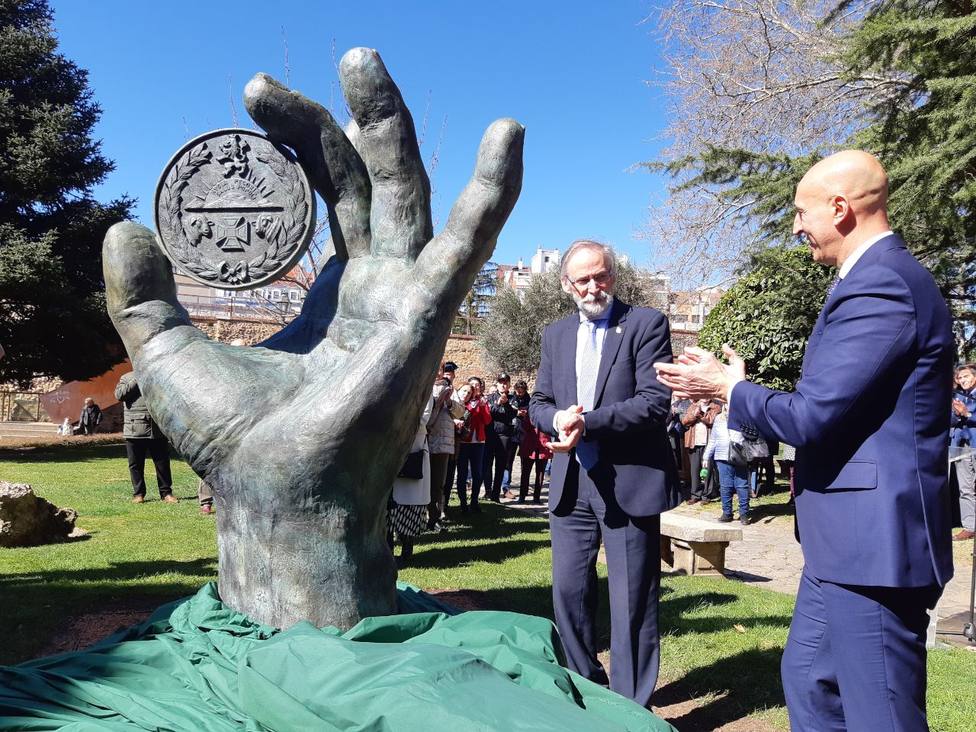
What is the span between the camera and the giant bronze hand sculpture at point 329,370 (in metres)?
2.69

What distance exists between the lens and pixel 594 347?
12.7ft

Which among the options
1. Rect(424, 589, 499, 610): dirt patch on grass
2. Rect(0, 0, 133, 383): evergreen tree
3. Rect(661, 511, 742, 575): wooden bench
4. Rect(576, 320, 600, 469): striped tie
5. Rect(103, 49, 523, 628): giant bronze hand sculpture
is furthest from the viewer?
Rect(0, 0, 133, 383): evergreen tree

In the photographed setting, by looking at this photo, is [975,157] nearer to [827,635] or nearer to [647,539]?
[647,539]

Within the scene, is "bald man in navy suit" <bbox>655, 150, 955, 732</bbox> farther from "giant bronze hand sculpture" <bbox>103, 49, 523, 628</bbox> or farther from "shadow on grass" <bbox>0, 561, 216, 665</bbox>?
"shadow on grass" <bbox>0, 561, 216, 665</bbox>

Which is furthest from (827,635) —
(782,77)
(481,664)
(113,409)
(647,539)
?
(113,409)

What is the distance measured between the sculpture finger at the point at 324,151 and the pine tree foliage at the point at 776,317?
10.0m

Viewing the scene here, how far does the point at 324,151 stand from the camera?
2.90m

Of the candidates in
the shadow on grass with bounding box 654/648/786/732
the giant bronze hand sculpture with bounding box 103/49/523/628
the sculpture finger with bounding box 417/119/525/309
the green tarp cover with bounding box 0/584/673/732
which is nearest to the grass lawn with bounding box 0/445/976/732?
the shadow on grass with bounding box 654/648/786/732

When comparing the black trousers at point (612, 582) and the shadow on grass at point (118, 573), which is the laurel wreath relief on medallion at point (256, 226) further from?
the shadow on grass at point (118, 573)

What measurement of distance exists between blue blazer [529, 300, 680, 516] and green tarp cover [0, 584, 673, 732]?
1132 mm

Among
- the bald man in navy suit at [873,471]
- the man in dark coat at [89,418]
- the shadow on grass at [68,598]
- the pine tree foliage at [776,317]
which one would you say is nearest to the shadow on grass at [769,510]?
the pine tree foliage at [776,317]

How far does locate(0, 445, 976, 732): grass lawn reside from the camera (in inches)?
171

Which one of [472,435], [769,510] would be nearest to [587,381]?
[472,435]

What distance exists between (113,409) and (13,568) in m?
22.4
